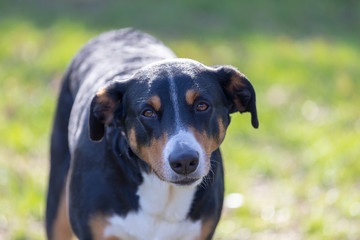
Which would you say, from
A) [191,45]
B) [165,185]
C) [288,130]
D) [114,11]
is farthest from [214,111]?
[114,11]

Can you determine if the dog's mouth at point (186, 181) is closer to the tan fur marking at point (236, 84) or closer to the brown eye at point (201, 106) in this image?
the brown eye at point (201, 106)

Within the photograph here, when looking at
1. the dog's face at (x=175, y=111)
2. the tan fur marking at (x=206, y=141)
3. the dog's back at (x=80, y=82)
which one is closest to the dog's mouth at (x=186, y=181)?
the dog's face at (x=175, y=111)

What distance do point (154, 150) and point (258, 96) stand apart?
471cm

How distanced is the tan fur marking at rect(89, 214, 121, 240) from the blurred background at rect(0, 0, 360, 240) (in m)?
1.67

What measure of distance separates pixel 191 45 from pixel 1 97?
2.91 metres

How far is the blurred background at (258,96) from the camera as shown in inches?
224

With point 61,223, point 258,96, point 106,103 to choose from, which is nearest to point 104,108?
point 106,103

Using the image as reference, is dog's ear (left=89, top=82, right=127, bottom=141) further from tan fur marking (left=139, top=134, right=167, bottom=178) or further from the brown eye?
the brown eye

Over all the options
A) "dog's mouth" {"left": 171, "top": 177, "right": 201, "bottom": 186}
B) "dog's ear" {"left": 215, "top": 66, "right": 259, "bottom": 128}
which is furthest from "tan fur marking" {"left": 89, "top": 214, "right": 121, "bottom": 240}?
"dog's ear" {"left": 215, "top": 66, "right": 259, "bottom": 128}

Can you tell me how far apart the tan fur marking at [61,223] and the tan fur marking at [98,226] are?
846 millimetres

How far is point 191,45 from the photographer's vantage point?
9336 millimetres

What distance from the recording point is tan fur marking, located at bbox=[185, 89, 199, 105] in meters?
3.39

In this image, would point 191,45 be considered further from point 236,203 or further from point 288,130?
point 236,203

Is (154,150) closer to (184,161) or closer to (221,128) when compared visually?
(184,161)
